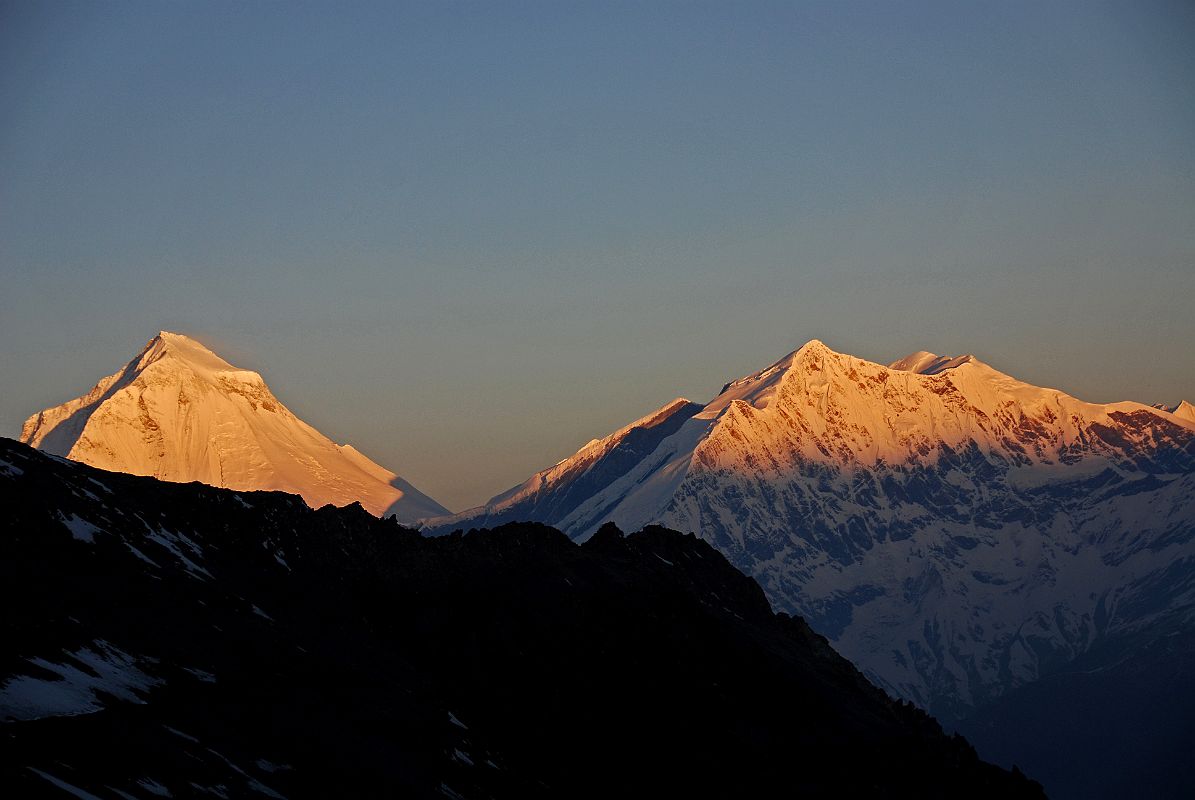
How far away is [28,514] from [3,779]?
7059 centimetres

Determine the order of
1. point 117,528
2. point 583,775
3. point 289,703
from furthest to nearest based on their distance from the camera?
point 583,775
point 117,528
point 289,703

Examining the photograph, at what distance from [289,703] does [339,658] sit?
25.1 m

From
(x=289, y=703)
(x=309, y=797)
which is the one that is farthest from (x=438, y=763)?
(x=309, y=797)

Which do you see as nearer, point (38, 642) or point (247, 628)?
point (38, 642)

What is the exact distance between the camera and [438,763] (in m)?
154

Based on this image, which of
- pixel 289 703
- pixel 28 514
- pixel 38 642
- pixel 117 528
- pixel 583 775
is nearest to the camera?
pixel 38 642

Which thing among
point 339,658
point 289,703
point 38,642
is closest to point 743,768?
point 339,658

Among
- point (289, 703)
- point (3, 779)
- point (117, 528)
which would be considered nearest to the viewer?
point (3, 779)

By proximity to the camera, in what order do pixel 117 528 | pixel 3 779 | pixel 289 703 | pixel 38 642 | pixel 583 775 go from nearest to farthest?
pixel 3 779, pixel 38 642, pixel 289 703, pixel 117 528, pixel 583 775

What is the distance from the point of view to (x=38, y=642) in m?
124

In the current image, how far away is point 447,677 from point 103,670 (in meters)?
66.6

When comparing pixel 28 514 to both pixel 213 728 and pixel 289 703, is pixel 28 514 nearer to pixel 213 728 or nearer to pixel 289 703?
pixel 289 703

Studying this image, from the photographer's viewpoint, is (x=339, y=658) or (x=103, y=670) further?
(x=339, y=658)

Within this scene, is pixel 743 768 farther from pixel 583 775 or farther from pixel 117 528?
pixel 117 528
